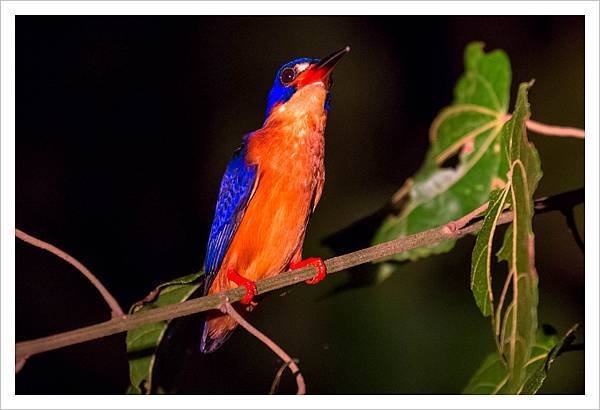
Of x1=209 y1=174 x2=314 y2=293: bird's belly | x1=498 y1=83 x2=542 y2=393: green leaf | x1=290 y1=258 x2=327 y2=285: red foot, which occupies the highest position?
x1=209 y1=174 x2=314 y2=293: bird's belly

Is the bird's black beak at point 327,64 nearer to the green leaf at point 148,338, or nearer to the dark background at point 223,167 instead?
the dark background at point 223,167

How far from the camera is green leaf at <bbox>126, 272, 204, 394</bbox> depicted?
5.06 feet

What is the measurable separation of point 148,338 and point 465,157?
35.7 inches

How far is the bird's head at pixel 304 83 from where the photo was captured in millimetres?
1656

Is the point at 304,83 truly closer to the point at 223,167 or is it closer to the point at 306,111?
the point at 306,111

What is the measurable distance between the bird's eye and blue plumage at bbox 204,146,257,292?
0.20 meters

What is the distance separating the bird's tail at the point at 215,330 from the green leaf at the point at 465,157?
0.42 m

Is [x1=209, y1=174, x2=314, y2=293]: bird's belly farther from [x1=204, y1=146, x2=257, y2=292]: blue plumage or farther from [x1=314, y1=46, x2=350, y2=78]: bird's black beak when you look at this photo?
[x1=314, y1=46, x2=350, y2=78]: bird's black beak

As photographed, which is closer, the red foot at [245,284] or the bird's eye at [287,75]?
the red foot at [245,284]

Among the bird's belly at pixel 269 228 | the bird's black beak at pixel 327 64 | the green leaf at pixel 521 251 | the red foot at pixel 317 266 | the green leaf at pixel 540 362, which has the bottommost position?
the green leaf at pixel 540 362

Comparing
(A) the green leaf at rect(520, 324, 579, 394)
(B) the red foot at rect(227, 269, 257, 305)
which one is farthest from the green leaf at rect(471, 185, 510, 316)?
(B) the red foot at rect(227, 269, 257, 305)

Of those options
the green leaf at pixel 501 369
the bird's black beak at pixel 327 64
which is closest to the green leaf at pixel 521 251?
the green leaf at pixel 501 369

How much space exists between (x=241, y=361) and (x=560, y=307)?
115 centimetres

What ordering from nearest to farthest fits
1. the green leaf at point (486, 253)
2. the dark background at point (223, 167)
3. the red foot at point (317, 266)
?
1. the green leaf at point (486, 253)
2. the red foot at point (317, 266)
3. the dark background at point (223, 167)
